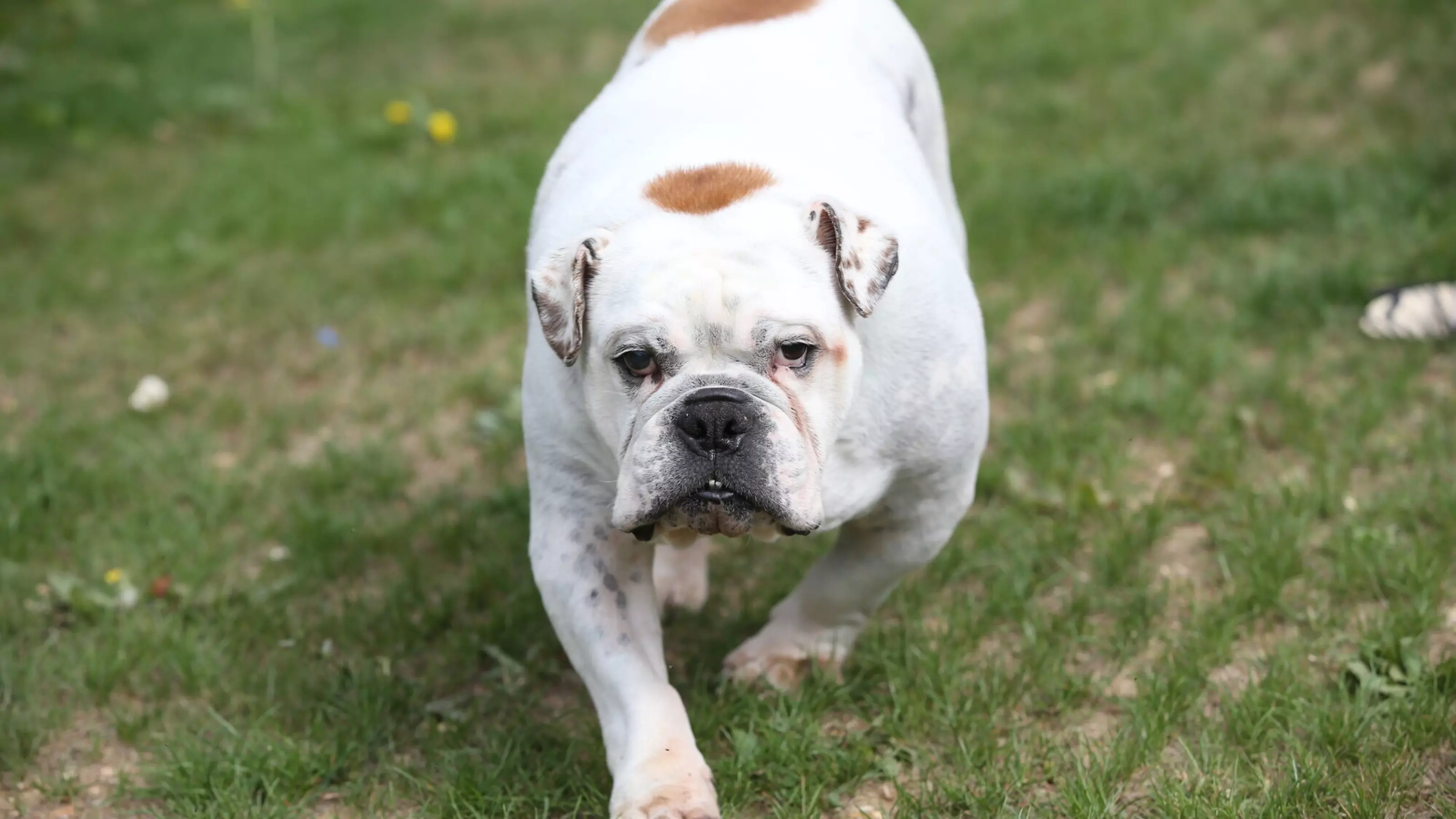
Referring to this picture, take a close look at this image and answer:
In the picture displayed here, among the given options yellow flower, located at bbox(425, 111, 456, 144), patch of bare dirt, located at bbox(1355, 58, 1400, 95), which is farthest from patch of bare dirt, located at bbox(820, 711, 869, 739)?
patch of bare dirt, located at bbox(1355, 58, 1400, 95)

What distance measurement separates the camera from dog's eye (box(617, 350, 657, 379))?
299 cm

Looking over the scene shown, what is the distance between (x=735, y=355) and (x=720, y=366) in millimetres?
38

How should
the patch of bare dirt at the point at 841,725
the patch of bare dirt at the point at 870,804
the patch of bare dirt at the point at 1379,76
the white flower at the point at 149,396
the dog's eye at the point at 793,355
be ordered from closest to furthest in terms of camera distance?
the dog's eye at the point at 793,355 → the patch of bare dirt at the point at 870,804 → the patch of bare dirt at the point at 841,725 → the white flower at the point at 149,396 → the patch of bare dirt at the point at 1379,76

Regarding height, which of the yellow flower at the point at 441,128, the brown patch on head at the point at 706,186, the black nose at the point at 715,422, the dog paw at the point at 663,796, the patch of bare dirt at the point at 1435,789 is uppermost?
the brown patch on head at the point at 706,186

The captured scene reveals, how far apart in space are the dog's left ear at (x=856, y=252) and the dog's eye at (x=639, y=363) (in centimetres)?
41

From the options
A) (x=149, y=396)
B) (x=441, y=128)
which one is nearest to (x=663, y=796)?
(x=149, y=396)

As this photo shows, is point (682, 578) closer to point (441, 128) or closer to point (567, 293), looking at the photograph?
point (567, 293)

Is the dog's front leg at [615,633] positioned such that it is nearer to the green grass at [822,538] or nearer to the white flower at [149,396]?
the green grass at [822,538]

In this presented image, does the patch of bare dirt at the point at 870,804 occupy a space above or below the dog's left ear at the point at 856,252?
below

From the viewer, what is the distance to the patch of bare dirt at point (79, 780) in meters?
3.47

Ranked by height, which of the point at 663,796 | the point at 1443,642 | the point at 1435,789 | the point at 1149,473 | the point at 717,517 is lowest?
the point at 1149,473

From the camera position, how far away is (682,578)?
4.16 metres

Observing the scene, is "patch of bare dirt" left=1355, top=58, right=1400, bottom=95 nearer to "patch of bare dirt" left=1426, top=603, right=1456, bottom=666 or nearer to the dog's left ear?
"patch of bare dirt" left=1426, top=603, right=1456, bottom=666

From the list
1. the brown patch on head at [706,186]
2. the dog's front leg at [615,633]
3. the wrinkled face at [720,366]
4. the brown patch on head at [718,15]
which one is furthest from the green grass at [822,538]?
the brown patch on head at [718,15]
